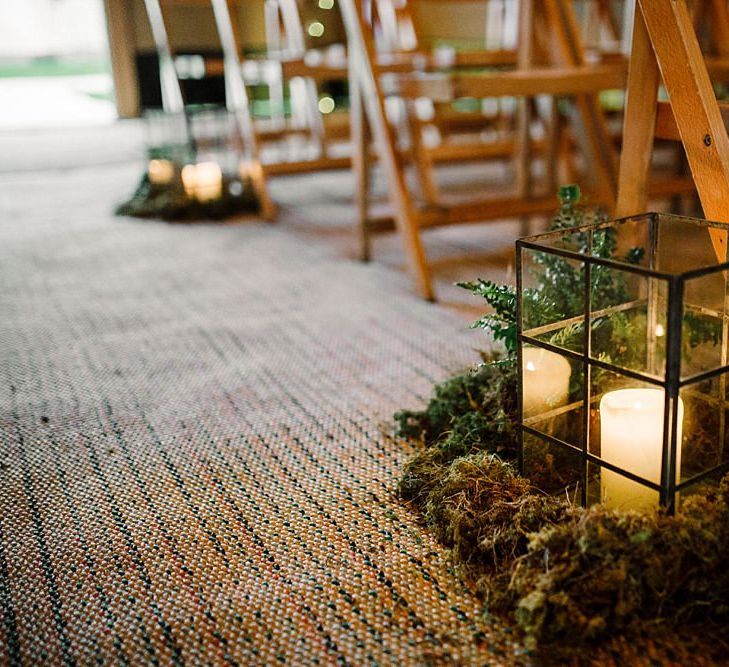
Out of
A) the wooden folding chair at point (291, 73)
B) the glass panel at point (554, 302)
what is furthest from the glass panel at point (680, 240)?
the wooden folding chair at point (291, 73)

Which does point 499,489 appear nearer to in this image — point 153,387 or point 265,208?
point 153,387

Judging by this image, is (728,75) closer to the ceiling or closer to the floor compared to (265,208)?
closer to the ceiling

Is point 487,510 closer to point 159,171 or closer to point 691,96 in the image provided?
point 691,96

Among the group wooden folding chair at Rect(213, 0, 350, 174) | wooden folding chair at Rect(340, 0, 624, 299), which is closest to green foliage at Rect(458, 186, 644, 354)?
wooden folding chair at Rect(340, 0, 624, 299)

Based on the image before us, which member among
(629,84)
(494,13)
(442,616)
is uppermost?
(494,13)

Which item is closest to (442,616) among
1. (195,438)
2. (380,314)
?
(195,438)

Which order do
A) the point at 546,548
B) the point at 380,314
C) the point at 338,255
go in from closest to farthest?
the point at 546,548, the point at 380,314, the point at 338,255

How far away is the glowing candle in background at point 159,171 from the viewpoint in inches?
128

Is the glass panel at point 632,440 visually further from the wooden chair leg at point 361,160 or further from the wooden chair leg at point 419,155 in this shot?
the wooden chair leg at point 419,155

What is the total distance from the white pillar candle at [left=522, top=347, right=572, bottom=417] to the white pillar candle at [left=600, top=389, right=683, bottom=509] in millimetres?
72

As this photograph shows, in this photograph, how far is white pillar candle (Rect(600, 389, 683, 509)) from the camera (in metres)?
0.91

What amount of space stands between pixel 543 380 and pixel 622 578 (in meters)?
0.28

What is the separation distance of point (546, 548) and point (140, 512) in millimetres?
552

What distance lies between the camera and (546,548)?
0.88m
